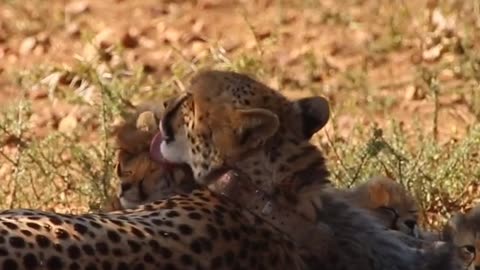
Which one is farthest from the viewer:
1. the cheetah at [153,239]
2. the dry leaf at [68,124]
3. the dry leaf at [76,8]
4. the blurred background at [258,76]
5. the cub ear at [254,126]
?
the dry leaf at [76,8]

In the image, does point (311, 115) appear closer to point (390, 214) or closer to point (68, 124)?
point (390, 214)

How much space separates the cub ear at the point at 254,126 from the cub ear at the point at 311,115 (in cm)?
16

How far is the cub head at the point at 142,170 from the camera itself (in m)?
5.36

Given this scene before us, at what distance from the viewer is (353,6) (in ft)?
28.4

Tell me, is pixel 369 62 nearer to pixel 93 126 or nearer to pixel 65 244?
pixel 93 126

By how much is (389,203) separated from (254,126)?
0.82 m

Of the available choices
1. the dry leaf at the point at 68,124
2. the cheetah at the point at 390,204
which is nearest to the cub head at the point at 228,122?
the cheetah at the point at 390,204

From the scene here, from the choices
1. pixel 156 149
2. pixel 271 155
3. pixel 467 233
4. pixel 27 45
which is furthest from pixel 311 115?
pixel 27 45

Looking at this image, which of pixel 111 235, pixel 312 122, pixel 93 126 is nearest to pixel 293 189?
pixel 312 122

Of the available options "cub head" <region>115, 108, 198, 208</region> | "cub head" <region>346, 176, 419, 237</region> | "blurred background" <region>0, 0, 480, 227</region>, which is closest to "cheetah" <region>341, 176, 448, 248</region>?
"cub head" <region>346, 176, 419, 237</region>

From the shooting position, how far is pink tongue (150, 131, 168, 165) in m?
5.34

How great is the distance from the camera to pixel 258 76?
7.50 meters

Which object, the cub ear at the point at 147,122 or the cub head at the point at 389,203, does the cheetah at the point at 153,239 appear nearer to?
the cub ear at the point at 147,122

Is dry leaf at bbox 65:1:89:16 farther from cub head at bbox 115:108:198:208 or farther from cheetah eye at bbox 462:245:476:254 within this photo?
cheetah eye at bbox 462:245:476:254
